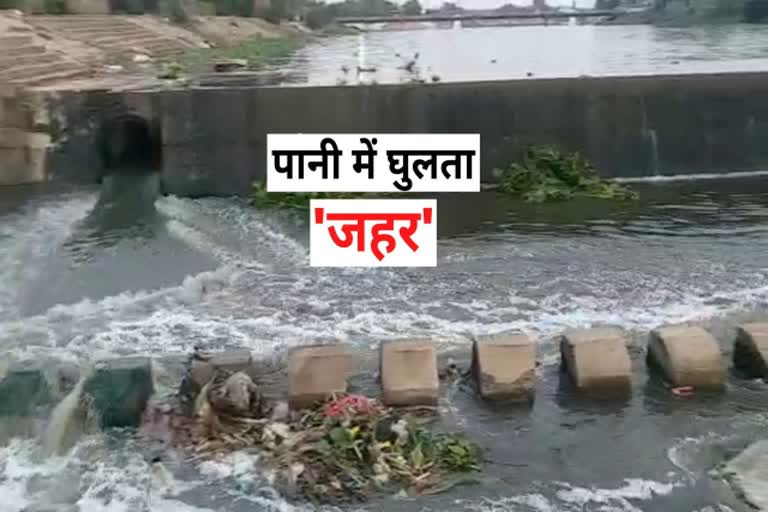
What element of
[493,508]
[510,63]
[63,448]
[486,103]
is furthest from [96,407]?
[510,63]

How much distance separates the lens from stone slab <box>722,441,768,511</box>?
5.88m

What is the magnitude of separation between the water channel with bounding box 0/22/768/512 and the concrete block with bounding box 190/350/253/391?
1.87ft

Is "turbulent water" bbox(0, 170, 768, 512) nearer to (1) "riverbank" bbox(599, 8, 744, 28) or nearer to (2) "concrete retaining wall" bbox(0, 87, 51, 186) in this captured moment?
(2) "concrete retaining wall" bbox(0, 87, 51, 186)

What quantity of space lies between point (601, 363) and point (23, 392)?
441cm

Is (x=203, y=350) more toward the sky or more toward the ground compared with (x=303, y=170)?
more toward the ground

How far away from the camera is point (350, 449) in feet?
21.1

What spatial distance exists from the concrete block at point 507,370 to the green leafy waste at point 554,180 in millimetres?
7283

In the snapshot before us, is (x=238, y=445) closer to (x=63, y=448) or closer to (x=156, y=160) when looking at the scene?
(x=63, y=448)

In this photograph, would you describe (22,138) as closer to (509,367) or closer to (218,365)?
(218,365)

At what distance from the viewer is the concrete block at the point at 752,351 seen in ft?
25.0

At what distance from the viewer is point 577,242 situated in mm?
12188

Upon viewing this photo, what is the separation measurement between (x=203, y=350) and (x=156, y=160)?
9550mm

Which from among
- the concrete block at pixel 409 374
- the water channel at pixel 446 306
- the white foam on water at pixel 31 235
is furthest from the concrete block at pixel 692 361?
the white foam on water at pixel 31 235

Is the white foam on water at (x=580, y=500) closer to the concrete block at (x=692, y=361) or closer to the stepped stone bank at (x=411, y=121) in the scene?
the concrete block at (x=692, y=361)
